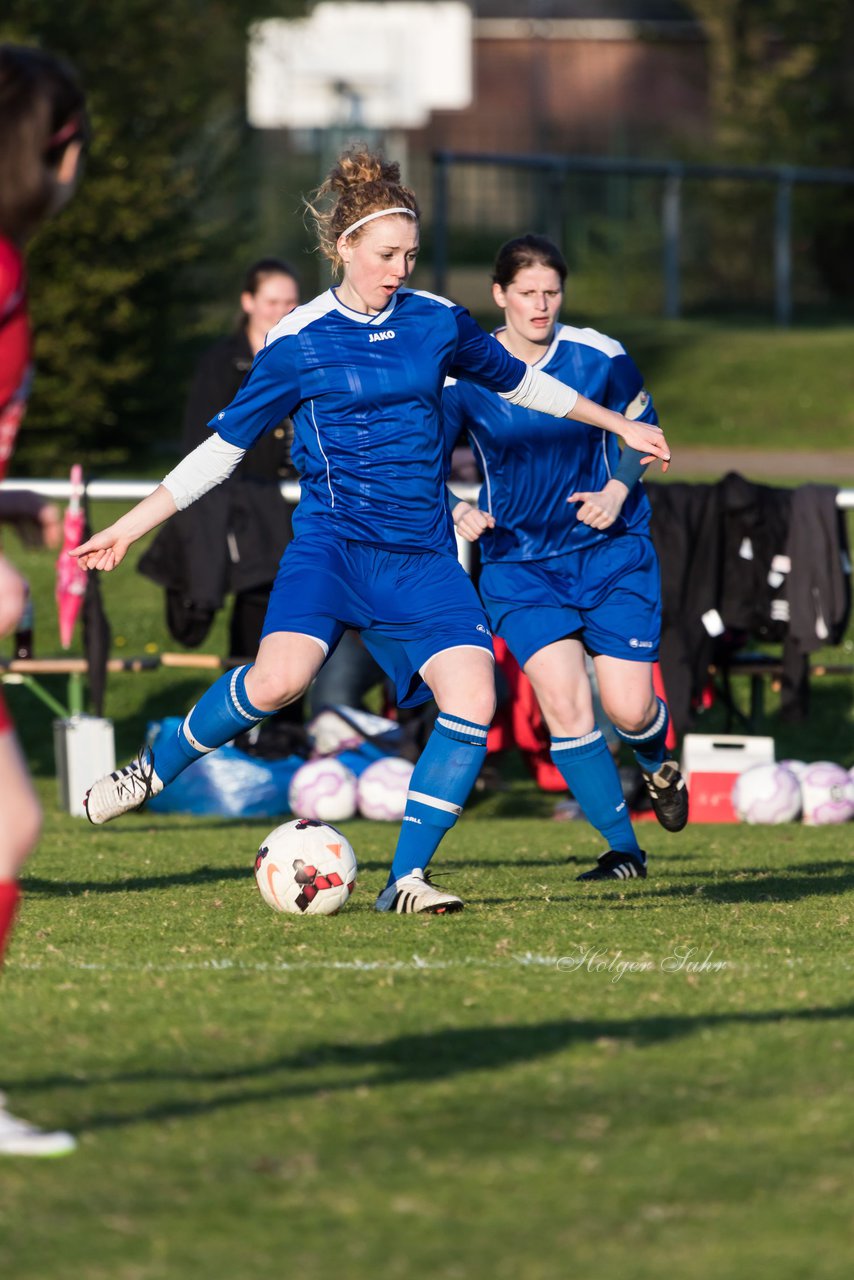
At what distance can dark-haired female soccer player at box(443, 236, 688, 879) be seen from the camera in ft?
23.5

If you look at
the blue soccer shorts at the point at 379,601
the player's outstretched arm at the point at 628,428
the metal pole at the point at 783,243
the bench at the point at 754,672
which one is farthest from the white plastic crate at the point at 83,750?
the metal pole at the point at 783,243

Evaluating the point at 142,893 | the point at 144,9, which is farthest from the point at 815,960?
the point at 144,9

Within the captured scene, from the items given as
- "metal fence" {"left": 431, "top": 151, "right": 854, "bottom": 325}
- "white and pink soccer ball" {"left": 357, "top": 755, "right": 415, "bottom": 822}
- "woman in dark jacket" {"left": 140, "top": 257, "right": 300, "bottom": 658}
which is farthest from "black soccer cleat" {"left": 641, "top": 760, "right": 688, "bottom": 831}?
"metal fence" {"left": 431, "top": 151, "right": 854, "bottom": 325}

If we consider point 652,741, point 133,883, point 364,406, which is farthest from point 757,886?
point 364,406

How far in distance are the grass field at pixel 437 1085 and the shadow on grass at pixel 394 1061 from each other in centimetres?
1

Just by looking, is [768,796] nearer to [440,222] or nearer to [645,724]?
[645,724]

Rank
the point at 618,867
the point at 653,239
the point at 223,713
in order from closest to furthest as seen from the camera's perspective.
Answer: the point at 223,713, the point at 618,867, the point at 653,239

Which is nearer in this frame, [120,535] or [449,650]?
[120,535]

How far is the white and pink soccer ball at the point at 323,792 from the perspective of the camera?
10.1 meters

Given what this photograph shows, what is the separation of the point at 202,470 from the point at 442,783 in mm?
1205

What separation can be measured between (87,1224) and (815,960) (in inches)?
110

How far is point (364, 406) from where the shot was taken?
20.2ft

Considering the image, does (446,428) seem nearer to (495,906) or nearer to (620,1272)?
(495,906)

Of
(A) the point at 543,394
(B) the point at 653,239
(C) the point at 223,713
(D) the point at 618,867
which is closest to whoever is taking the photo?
(C) the point at 223,713
